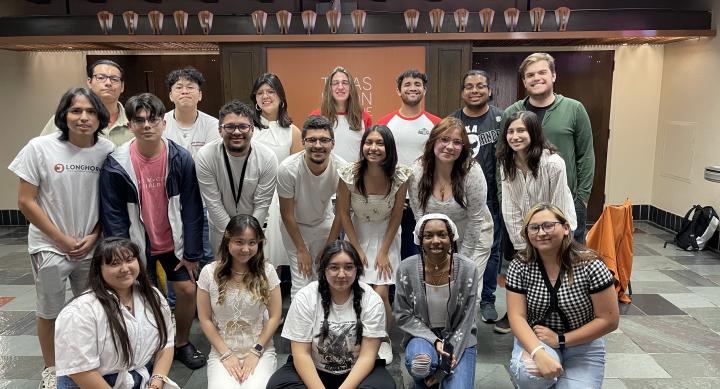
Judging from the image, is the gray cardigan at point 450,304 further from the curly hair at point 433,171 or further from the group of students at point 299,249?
the curly hair at point 433,171

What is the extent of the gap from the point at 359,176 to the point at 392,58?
118 inches

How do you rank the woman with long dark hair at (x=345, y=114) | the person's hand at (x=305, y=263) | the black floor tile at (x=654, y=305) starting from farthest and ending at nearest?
the black floor tile at (x=654, y=305) < the woman with long dark hair at (x=345, y=114) < the person's hand at (x=305, y=263)

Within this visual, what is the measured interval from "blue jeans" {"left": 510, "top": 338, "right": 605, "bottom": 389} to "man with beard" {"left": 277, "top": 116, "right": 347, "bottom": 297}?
141 centimetres

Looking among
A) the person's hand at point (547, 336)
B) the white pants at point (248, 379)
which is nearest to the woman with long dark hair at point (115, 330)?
the white pants at point (248, 379)

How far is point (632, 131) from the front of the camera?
6.93m

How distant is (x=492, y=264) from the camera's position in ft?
13.0

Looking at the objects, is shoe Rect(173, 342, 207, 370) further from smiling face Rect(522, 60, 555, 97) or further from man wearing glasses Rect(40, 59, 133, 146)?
smiling face Rect(522, 60, 555, 97)

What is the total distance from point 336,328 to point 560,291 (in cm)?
111

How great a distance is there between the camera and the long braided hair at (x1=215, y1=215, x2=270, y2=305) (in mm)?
2848

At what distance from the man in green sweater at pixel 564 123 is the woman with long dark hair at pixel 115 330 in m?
2.44

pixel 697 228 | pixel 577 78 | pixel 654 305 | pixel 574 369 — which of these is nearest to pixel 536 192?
pixel 574 369

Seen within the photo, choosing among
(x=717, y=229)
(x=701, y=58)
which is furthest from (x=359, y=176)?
(x=701, y=58)

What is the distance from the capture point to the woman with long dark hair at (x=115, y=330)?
229 centimetres

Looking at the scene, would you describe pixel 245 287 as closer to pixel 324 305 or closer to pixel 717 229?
pixel 324 305
